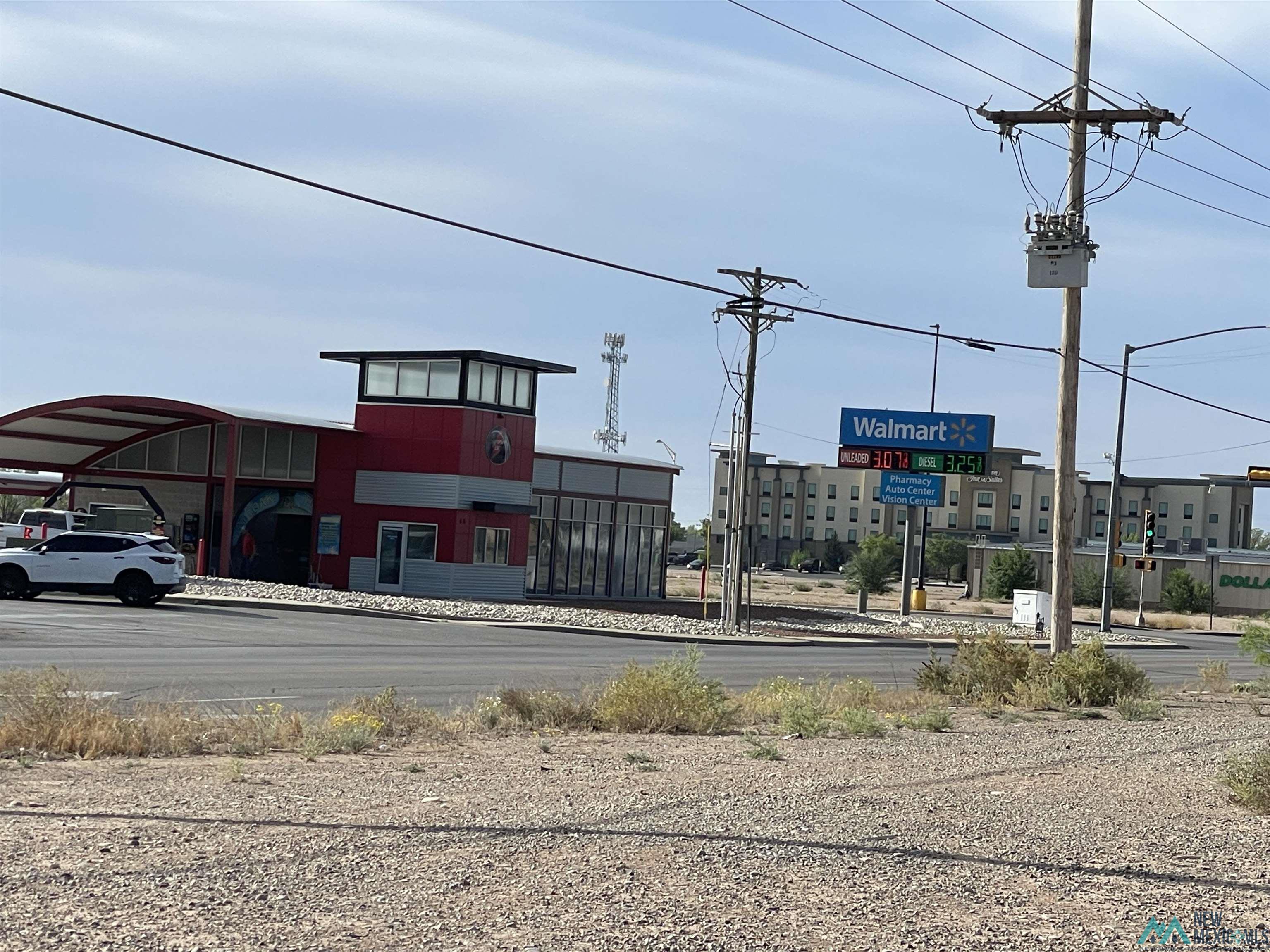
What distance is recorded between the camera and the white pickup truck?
138ft

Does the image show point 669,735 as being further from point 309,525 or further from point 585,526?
point 585,526

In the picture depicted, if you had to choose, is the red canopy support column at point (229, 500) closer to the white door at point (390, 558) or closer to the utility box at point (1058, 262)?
the white door at point (390, 558)

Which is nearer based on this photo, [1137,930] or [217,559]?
[1137,930]

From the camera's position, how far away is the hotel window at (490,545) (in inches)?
1822

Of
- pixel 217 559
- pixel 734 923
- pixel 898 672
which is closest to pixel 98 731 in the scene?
pixel 734 923

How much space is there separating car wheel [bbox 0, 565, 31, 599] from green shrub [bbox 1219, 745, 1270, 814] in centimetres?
2778

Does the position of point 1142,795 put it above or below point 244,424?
below

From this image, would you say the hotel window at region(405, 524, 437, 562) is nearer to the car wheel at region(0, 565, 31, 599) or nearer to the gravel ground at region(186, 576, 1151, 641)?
the gravel ground at region(186, 576, 1151, 641)

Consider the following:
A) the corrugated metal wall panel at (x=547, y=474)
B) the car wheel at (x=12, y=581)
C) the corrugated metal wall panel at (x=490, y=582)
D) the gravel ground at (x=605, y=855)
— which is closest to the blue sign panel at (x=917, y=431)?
the corrugated metal wall panel at (x=547, y=474)

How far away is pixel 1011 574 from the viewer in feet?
305

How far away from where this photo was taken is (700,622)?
135 ft

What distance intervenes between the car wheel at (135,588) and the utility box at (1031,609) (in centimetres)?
2645

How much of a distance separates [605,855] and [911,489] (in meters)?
48.6

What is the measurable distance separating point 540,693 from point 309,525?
3345 centimetres
